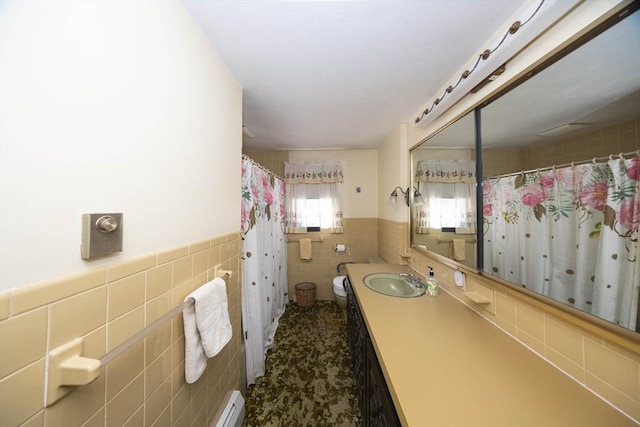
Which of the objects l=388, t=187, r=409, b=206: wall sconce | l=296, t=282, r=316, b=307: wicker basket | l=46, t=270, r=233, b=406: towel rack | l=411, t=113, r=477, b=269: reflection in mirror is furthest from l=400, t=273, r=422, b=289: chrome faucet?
l=46, t=270, r=233, b=406: towel rack

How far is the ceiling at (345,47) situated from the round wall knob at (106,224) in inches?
35.6

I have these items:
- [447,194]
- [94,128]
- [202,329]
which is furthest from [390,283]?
[94,128]

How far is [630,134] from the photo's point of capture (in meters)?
0.61

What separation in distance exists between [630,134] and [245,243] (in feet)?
5.97

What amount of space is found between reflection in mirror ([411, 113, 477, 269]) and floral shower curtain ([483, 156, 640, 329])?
15cm

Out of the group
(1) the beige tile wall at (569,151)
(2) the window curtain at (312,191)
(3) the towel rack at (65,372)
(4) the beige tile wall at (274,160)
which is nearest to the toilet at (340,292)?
(2) the window curtain at (312,191)

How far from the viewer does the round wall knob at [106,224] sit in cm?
50

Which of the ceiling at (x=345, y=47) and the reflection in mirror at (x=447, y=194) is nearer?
the ceiling at (x=345, y=47)

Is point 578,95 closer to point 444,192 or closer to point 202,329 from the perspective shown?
point 444,192

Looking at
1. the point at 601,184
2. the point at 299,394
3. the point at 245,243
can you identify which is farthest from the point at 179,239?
the point at 601,184

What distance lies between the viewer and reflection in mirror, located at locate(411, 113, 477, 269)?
123cm

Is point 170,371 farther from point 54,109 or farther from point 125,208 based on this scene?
point 54,109

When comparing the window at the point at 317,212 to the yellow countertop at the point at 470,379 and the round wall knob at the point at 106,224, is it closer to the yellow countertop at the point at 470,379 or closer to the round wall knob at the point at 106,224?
the yellow countertop at the point at 470,379

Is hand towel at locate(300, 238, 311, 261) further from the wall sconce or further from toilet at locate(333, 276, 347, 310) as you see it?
the wall sconce
